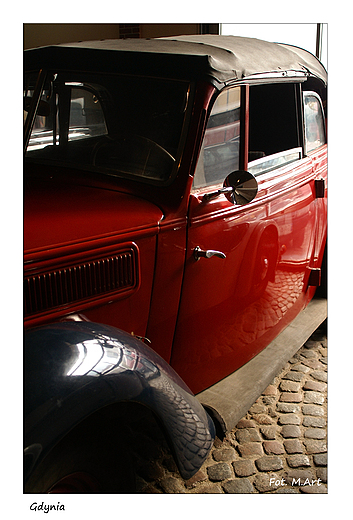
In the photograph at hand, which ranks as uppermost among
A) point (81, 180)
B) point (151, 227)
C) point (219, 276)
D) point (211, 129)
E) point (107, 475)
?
point (211, 129)

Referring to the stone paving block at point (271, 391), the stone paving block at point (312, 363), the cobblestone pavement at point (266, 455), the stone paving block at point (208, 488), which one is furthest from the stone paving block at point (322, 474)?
the stone paving block at point (312, 363)

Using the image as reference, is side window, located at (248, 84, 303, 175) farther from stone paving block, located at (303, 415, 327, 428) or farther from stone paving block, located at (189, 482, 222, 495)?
stone paving block, located at (189, 482, 222, 495)

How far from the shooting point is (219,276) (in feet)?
6.86

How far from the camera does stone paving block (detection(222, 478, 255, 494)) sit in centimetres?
194

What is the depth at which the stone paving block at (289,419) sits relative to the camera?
2.43 meters

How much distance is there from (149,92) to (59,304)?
989 millimetres

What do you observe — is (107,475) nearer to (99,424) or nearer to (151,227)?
(99,424)

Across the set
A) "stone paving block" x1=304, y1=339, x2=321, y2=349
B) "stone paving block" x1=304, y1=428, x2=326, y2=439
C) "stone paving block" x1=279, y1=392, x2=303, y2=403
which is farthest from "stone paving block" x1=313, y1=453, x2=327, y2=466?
"stone paving block" x1=304, y1=339, x2=321, y2=349

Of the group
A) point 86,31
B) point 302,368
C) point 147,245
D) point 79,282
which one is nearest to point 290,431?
point 302,368

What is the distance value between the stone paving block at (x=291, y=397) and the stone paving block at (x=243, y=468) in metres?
0.61

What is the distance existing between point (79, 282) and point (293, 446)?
56.4 inches

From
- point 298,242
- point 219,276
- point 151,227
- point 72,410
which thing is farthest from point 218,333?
point 72,410

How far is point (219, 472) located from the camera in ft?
6.75
